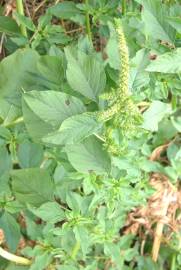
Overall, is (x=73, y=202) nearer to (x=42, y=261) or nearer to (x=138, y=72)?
(x=42, y=261)

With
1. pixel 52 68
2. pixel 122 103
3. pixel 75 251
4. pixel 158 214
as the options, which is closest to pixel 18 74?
pixel 52 68

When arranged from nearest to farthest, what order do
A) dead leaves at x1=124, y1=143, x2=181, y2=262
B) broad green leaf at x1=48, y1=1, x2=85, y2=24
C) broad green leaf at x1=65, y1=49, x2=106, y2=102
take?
1. broad green leaf at x1=65, y1=49, x2=106, y2=102
2. broad green leaf at x1=48, y1=1, x2=85, y2=24
3. dead leaves at x1=124, y1=143, x2=181, y2=262

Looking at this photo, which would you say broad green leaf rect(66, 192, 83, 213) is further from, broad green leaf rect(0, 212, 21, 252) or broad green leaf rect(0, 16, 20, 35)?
broad green leaf rect(0, 16, 20, 35)

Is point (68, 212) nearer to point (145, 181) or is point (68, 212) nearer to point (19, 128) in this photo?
point (19, 128)

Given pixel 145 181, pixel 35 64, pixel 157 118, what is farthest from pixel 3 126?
pixel 145 181

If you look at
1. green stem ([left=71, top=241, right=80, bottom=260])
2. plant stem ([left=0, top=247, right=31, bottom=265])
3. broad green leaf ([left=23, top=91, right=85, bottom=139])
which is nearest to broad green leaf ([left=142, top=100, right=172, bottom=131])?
broad green leaf ([left=23, top=91, right=85, bottom=139])

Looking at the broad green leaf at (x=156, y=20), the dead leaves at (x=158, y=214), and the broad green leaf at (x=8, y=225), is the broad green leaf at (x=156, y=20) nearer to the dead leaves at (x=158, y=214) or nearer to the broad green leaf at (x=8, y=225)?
the broad green leaf at (x=8, y=225)

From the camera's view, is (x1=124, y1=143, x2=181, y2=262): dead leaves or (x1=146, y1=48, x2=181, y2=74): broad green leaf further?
(x1=124, y1=143, x2=181, y2=262): dead leaves
